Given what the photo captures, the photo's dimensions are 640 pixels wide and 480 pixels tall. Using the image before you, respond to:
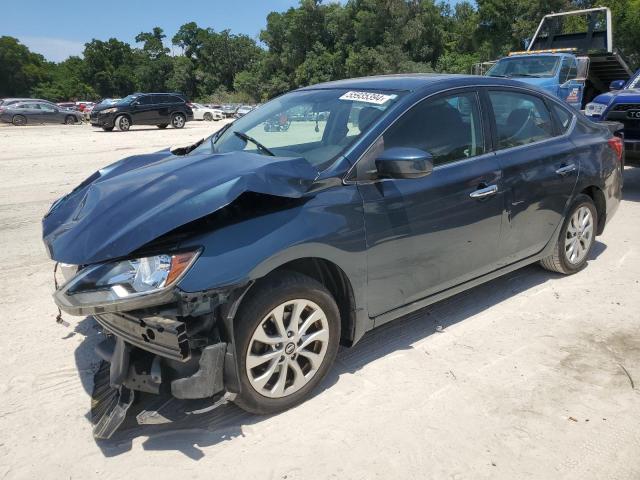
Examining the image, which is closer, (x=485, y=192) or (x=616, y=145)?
(x=485, y=192)

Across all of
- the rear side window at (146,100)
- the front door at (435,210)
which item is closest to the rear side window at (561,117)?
the front door at (435,210)

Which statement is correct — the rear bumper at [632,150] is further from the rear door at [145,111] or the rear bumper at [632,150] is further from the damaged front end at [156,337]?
the rear door at [145,111]

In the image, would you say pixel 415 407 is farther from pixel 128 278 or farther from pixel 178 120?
pixel 178 120

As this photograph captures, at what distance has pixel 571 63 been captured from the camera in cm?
1223

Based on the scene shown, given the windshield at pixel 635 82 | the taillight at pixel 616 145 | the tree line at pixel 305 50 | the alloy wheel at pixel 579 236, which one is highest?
the tree line at pixel 305 50

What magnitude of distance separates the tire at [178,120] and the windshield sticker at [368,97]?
24603 mm

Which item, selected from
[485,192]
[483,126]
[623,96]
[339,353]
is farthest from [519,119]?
[623,96]

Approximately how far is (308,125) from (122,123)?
23.1 metres

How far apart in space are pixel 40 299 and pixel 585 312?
4.37 meters

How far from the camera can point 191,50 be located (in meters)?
101

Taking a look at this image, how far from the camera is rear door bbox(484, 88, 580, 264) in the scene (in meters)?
3.93

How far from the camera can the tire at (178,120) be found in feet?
87.5

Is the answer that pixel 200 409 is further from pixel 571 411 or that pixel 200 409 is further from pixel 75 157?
pixel 75 157

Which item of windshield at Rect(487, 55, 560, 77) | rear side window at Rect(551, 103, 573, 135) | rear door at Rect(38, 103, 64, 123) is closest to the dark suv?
rear door at Rect(38, 103, 64, 123)
